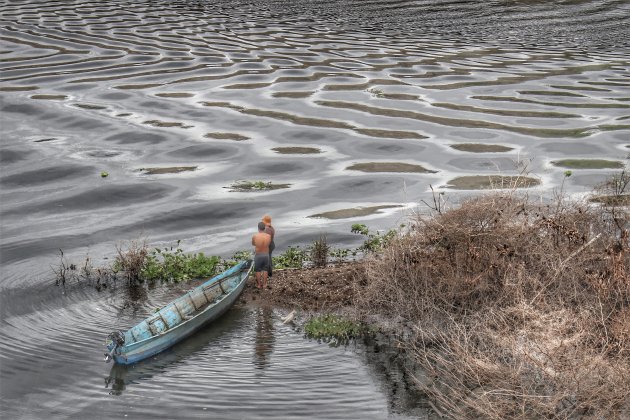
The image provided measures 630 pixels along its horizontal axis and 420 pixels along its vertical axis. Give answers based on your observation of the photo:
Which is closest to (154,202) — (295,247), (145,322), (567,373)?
(295,247)

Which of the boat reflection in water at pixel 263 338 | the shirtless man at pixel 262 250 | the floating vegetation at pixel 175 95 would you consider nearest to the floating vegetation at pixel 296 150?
the floating vegetation at pixel 175 95

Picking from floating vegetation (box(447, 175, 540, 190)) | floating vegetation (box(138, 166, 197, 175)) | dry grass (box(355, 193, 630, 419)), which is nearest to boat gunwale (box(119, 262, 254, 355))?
dry grass (box(355, 193, 630, 419))

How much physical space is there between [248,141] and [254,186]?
17.3 ft

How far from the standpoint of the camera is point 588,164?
117 feet

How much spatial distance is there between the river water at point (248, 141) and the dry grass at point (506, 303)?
1.55 m

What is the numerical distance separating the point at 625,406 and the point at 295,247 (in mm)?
13276

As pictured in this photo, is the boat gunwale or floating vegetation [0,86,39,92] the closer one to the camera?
the boat gunwale

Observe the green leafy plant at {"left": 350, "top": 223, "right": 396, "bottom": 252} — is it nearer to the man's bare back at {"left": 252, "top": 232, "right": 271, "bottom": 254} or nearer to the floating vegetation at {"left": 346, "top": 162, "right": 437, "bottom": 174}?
the man's bare back at {"left": 252, "top": 232, "right": 271, "bottom": 254}

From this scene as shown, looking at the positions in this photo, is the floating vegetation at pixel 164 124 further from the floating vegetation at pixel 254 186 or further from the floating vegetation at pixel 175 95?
the floating vegetation at pixel 254 186

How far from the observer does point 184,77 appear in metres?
47.0

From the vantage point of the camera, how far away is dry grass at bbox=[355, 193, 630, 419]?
1612 cm

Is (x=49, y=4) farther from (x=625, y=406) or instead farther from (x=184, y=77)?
(x=625, y=406)

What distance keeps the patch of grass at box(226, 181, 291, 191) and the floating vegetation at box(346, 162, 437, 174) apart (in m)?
2.99

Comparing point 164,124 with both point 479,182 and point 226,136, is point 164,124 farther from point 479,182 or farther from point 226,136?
point 479,182
